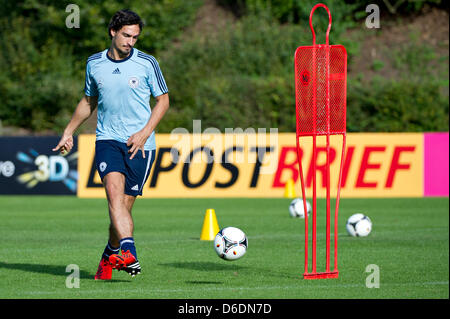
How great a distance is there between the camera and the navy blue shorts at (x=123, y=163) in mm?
8086

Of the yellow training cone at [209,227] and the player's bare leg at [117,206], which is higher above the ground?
the yellow training cone at [209,227]

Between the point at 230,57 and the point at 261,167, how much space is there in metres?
13.6

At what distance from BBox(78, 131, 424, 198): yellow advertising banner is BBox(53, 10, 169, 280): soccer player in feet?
48.1

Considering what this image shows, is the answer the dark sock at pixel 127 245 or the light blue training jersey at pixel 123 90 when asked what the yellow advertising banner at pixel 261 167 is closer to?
the light blue training jersey at pixel 123 90

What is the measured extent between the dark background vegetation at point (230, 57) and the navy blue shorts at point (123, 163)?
2365 centimetres

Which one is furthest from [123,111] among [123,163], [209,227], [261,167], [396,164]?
[396,164]

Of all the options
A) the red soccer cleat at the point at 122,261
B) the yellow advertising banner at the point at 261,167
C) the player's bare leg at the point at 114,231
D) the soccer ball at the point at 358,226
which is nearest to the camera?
the red soccer cleat at the point at 122,261

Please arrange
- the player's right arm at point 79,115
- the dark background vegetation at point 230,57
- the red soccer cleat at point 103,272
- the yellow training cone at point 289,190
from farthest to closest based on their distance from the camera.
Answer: the dark background vegetation at point 230,57, the yellow training cone at point 289,190, the red soccer cleat at point 103,272, the player's right arm at point 79,115

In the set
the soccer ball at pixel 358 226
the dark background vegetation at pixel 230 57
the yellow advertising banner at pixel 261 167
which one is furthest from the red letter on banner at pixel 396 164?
the soccer ball at pixel 358 226

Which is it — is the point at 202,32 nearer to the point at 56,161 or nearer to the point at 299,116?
the point at 56,161

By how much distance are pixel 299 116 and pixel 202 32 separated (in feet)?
102

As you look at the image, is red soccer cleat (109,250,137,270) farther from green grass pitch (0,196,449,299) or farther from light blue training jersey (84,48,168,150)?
light blue training jersey (84,48,168,150)

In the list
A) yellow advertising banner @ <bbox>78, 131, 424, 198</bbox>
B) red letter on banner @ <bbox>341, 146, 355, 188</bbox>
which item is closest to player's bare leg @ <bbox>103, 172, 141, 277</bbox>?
yellow advertising banner @ <bbox>78, 131, 424, 198</bbox>

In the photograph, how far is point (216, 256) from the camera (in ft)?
35.5
